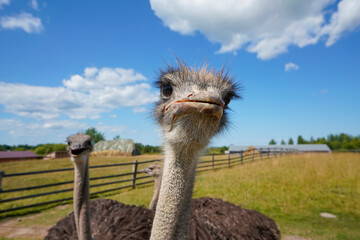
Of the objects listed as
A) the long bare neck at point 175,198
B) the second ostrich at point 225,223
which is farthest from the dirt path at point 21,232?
the long bare neck at point 175,198

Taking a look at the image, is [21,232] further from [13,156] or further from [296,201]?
[13,156]

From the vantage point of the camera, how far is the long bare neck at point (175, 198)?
1526mm

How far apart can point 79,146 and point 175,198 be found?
55.2 inches

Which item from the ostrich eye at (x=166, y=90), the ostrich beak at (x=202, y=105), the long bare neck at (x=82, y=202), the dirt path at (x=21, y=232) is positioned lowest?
the dirt path at (x=21, y=232)

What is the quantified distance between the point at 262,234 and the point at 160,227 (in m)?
2.14

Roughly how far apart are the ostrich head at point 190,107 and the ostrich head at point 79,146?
1134 mm

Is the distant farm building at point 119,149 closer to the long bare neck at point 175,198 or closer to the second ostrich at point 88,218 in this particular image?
the second ostrich at point 88,218

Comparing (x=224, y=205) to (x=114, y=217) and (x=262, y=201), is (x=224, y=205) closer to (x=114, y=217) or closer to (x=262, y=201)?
(x=114, y=217)

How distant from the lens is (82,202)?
7.90 feet

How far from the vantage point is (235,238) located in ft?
8.20

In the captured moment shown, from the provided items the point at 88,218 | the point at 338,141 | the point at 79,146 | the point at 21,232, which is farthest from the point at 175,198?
the point at 338,141

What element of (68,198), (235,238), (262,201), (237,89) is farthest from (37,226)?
(262,201)

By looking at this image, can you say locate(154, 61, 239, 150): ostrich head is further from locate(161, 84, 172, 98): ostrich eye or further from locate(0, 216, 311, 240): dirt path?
locate(0, 216, 311, 240): dirt path

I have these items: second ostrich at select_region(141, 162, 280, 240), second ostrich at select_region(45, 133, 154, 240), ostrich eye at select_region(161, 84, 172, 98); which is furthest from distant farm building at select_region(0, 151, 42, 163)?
ostrich eye at select_region(161, 84, 172, 98)
